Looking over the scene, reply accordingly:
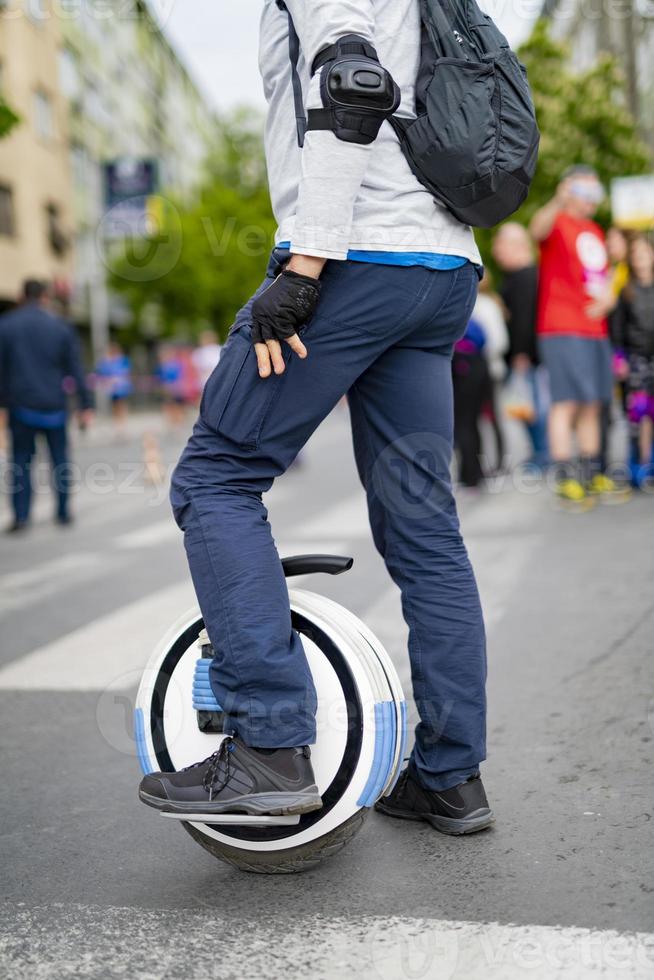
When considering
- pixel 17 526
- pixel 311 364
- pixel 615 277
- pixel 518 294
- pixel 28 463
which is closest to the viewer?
pixel 311 364

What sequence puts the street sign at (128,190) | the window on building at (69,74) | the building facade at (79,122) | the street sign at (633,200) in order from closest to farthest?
the street sign at (633,200) → the building facade at (79,122) → the street sign at (128,190) → the window on building at (69,74)

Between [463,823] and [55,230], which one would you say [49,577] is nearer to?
[463,823]

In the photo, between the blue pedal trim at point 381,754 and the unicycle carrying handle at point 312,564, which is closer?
the blue pedal trim at point 381,754

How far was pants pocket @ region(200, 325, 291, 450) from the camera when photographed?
90.3 inches

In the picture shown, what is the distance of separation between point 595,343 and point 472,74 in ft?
19.3

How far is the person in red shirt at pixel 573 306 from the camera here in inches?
308

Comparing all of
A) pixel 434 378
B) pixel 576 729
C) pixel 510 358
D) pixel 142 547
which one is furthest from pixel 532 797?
pixel 510 358

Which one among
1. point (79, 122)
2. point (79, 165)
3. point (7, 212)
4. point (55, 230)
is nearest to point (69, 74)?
point (79, 122)

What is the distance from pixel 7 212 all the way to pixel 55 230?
11.8 feet

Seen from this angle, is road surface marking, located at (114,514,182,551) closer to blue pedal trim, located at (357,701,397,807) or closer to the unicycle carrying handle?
the unicycle carrying handle

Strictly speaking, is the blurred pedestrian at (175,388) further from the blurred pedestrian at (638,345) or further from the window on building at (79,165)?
the window on building at (79,165)

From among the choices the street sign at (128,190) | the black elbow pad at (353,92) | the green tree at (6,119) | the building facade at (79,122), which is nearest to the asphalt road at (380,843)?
the black elbow pad at (353,92)

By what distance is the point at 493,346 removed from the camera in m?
10.1

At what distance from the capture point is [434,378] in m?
2.55
